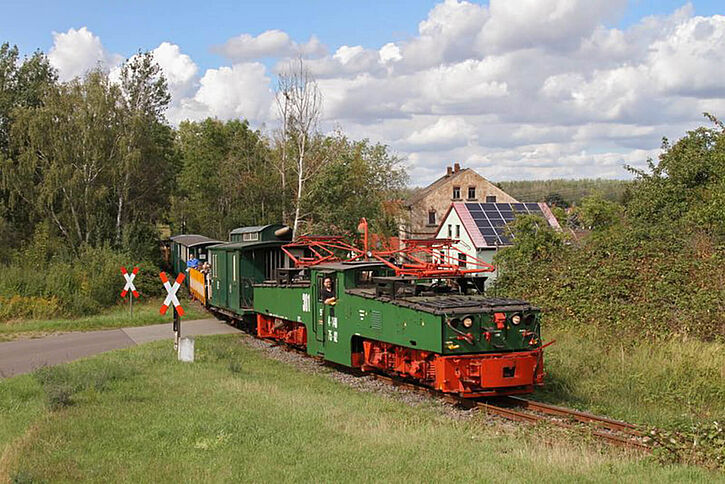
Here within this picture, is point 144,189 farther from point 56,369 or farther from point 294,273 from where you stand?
point 56,369

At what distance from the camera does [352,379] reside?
16422mm

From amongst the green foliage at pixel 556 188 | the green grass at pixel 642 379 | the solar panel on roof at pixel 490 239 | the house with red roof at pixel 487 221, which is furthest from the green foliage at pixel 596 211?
the green foliage at pixel 556 188

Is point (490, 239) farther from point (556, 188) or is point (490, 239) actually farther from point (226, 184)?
point (556, 188)

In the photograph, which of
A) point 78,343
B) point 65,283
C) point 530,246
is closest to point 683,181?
point 530,246

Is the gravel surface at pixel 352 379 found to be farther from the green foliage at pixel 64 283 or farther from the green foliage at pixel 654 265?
the green foliage at pixel 64 283

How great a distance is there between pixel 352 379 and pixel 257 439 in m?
6.94

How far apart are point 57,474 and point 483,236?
121 feet

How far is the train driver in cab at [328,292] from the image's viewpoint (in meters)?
16.6

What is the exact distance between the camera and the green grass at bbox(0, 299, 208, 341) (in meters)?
25.3

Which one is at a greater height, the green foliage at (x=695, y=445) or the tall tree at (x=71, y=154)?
the tall tree at (x=71, y=154)

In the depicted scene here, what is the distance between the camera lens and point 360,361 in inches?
638

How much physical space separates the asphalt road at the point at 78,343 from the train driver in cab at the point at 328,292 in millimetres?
6351

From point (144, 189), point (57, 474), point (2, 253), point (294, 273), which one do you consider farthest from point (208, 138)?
point (57, 474)

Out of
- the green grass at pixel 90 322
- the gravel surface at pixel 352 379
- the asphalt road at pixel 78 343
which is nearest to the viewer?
the gravel surface at pixel 352 379
